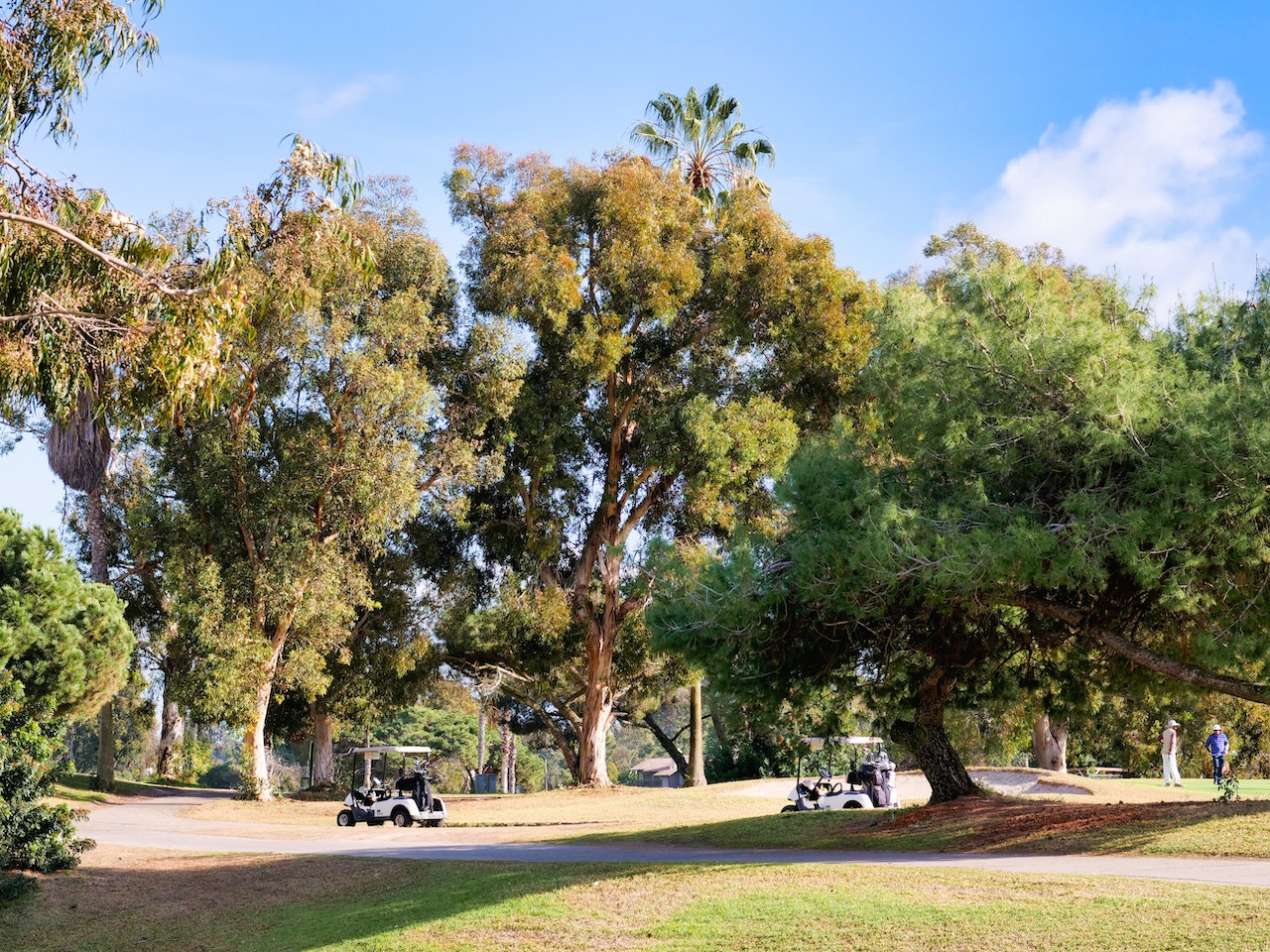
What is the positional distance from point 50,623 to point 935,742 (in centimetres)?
1970

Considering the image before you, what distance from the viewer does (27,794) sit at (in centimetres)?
1593

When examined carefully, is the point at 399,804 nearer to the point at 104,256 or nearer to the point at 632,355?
the point at 632,355

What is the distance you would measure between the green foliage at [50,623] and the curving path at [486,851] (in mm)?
3231

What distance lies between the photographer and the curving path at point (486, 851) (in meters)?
12.2

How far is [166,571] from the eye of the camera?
2973 centimetres

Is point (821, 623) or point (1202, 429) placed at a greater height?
point (1202, 429)

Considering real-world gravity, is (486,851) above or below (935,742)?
below

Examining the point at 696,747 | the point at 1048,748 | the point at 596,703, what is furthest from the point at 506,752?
the point at 1048,748

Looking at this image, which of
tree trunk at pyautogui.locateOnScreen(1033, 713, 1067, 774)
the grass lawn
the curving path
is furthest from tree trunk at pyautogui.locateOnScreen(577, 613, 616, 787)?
tree trunk at pyautogui.locateOnScreen(1033, 713, 1067, 774)

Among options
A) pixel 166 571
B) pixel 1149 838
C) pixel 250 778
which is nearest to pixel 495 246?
pixel 166 571

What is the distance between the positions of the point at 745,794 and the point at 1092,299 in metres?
19.7

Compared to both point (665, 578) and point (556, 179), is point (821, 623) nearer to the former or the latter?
point (665, 578)

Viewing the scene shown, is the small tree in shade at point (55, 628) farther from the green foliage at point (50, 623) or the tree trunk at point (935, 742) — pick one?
the tree trunk at point (935, 742)

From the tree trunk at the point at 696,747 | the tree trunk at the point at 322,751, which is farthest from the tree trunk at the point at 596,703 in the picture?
the tree trunk at the point at 322,751
